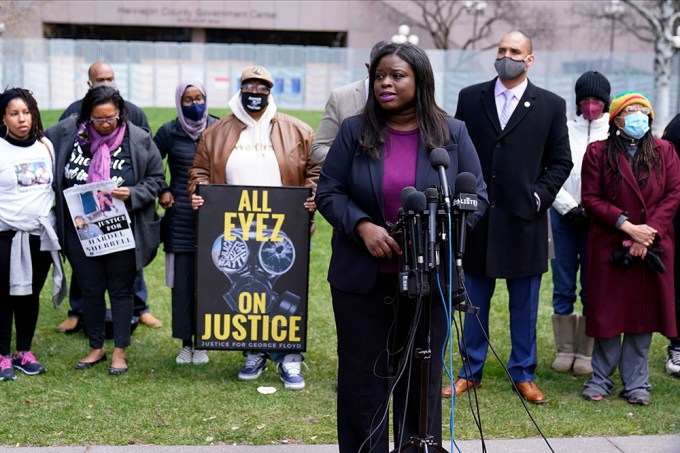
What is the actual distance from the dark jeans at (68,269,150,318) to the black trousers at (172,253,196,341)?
1141mm

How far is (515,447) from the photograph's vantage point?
5.34m

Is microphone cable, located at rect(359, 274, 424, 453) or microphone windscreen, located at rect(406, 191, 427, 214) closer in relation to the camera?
microphone windscreen, located at rect(406, 191, 427, 214)

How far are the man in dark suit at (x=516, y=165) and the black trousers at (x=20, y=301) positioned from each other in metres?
3.00

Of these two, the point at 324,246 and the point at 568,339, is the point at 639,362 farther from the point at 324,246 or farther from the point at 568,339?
the point at 324,246

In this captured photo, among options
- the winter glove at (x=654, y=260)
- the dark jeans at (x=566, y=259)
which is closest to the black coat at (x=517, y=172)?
the winter glove at (x=654, y=260)

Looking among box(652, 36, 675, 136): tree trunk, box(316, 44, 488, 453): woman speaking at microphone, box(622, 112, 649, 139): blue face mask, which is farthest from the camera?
box(652, 36, 675, 136): tree trunk

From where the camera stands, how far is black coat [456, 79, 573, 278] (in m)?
6.02

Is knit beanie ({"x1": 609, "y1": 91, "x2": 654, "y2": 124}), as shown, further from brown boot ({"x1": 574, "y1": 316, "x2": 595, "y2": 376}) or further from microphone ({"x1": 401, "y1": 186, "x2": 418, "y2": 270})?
microphone ({"x1": 401, "y1": 186, "x2": 418, "y2": 270})

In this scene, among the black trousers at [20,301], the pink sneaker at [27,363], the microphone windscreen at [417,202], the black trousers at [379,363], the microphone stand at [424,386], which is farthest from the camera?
the pink sneaker at [27,363]

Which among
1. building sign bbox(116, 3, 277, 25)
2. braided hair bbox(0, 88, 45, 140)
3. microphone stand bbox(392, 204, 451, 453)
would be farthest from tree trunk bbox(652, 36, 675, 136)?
building sign bbox(116, 3, 277, 25)

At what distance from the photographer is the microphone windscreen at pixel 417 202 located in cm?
354

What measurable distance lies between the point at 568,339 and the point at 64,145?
13.1 ft

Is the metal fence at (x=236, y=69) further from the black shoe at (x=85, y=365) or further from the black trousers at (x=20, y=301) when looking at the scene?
the black trousers at (x=20, y=301)

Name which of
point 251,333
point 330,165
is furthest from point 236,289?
point 330,165
